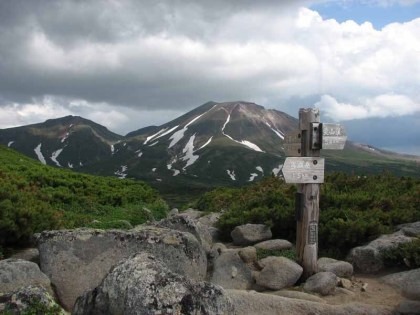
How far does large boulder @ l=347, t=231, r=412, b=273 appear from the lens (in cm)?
1259

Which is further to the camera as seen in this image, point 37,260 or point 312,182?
point 312,182

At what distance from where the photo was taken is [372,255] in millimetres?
12609

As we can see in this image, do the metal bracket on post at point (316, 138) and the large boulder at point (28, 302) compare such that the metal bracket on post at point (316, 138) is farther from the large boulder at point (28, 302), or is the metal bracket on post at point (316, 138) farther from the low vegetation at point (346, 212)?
the large boulder at point (28, 302)

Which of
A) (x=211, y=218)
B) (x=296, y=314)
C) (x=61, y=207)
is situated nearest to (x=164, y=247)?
(x=296, y=314)

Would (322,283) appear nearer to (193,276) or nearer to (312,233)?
(312,233)

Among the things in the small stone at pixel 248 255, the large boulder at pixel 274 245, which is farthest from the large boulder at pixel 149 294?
the large boulder at pixel 274 245

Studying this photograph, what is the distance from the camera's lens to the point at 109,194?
26.8 m

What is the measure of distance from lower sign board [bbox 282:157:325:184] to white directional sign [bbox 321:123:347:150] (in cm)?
48

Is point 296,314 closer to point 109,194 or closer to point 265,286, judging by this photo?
point 265,286

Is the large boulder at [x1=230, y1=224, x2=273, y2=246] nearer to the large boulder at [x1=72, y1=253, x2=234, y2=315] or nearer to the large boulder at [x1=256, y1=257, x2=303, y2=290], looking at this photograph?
the large boulder at [x1=256, y1=257, x2=303, y2=290]

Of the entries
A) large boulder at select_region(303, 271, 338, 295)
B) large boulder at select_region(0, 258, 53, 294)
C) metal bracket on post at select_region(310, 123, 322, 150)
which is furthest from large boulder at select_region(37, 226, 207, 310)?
metal bracket on post at select_region(310, 123, 322, 150)

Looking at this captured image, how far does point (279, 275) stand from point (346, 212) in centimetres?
492

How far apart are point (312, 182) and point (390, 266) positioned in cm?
321

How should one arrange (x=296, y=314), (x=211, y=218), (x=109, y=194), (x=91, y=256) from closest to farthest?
(x=296, y=314) < (x=91, y=256) < (x=211, y=218) < (x=109, y=194)
